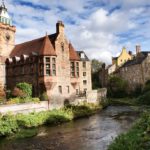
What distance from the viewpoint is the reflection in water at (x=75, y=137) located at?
81.9ft

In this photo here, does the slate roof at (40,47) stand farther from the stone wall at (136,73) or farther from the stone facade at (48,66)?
the stone wall at (136,73)

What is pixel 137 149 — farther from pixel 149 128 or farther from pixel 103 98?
pixel 103 98

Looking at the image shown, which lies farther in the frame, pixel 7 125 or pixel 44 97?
pixel 44 97

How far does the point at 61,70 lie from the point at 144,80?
129 feet

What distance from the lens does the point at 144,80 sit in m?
77.7

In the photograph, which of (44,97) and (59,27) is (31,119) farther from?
(59,27)

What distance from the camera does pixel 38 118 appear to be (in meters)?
36.8

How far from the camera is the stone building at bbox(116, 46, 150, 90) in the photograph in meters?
77.4

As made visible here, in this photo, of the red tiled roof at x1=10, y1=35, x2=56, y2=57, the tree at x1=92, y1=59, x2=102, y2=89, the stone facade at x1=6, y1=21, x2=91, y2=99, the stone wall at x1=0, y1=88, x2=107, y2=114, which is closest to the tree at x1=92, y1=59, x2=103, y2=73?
the tree at x1=92, y1=59, x2=102, y2=89

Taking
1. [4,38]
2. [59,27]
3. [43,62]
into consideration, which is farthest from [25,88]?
[4,38]

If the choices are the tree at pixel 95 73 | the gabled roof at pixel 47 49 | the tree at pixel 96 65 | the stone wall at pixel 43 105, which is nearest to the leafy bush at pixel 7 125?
the stone wall at pixel 43 105

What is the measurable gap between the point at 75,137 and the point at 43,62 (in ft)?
58.8

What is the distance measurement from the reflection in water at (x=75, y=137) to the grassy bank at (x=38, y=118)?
201cm

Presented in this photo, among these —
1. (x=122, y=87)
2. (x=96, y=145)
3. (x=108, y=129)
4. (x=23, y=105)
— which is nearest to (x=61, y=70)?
(x=23, y=105)
